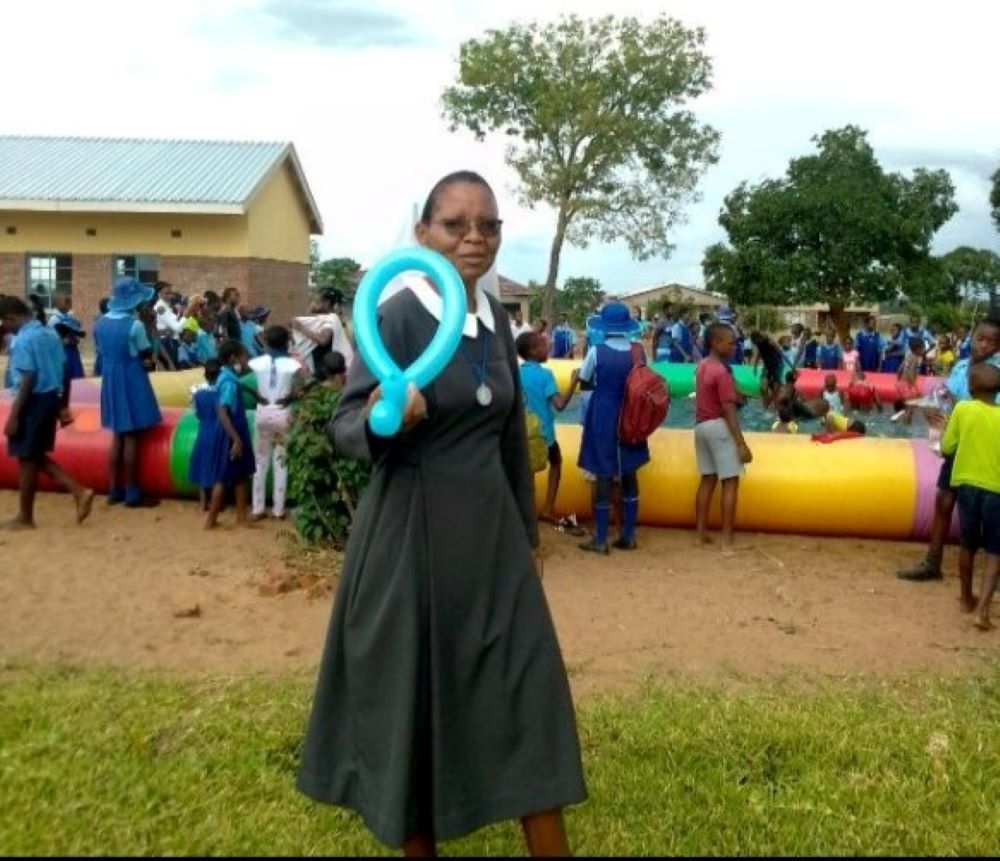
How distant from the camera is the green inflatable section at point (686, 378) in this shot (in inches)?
624

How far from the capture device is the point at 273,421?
→ 7055 mm

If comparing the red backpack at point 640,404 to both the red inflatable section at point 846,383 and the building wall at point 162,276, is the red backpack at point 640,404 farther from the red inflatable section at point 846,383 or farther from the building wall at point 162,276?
the building wall at point 162,276

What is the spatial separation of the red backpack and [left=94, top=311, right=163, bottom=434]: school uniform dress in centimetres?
342

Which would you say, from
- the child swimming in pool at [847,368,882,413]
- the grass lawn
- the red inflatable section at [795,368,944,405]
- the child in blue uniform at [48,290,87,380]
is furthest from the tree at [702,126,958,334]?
the grass lawn

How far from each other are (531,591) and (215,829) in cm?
122

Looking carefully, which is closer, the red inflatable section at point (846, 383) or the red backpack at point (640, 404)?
the red backpack at point (640, 404)

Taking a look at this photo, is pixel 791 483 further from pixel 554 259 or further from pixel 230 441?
pixel 554 259

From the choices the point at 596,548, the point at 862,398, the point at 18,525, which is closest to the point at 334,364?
the point at 596,548

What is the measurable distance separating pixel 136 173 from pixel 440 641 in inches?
934

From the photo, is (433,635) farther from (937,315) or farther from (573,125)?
(937,315)

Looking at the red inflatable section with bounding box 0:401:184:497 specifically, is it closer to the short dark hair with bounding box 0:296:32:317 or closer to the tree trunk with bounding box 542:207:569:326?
the short dark hair with bounding box 0:296:32:317

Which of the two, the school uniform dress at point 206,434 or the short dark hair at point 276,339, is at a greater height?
the short dark hair at point 276,339

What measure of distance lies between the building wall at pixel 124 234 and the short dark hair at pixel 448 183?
2173 cm

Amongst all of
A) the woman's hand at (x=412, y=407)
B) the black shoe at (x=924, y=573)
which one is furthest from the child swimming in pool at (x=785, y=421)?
the woman's hand at (x=412, y=407)
